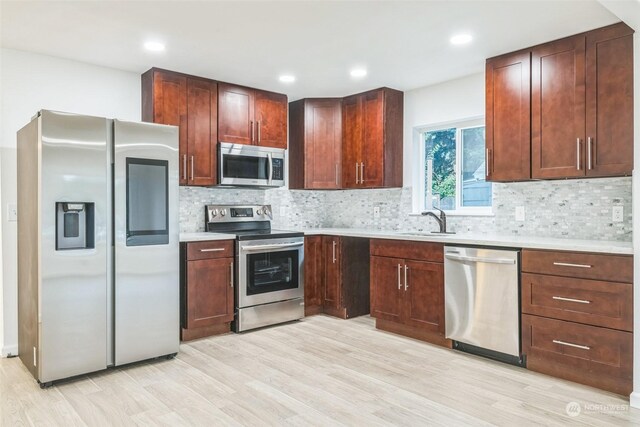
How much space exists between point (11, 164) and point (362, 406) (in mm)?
3110

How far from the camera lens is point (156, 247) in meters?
3.20

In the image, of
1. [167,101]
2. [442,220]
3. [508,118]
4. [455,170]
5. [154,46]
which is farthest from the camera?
[455,170]

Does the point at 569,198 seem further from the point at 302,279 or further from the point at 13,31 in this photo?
the point at 13,31

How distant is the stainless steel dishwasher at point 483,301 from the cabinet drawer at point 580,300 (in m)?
0.11

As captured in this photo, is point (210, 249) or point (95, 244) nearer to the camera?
point (95, 244)

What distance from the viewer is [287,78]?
4172mm

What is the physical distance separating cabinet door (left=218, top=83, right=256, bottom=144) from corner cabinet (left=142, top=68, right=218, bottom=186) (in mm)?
65

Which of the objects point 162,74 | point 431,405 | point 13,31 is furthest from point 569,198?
point 13,31

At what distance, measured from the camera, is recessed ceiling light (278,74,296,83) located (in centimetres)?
411

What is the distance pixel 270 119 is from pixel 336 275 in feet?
5.75

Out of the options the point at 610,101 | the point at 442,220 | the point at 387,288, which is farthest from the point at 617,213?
the point at 387,288

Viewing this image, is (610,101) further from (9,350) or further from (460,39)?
(9,350)

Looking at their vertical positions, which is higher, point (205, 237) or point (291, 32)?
point (291, 32)

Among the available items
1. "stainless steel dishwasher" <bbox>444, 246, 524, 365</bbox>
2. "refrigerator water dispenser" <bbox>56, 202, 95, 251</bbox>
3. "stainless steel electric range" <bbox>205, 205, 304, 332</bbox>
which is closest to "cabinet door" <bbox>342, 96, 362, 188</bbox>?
"stainless steel electric range" <bbox>205, 205, 304, 332</bbox>
